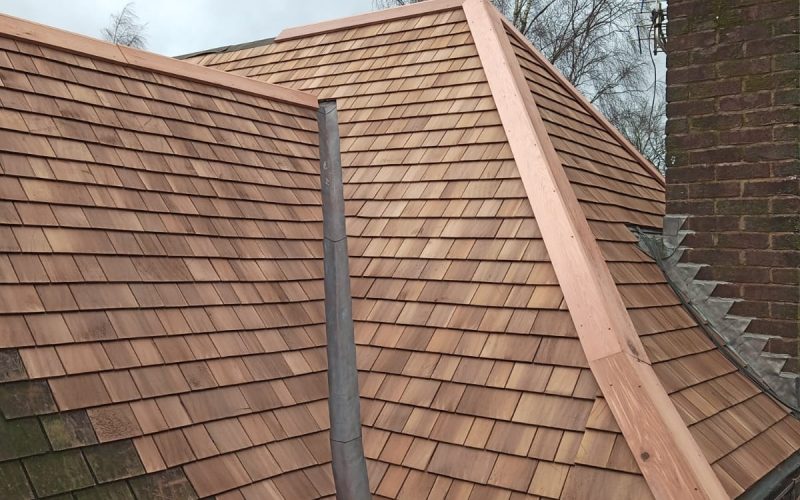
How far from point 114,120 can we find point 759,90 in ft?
12.9

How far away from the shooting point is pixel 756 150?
4441 millimetres

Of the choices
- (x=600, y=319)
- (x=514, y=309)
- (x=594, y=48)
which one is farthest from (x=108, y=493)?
(x=594, y=48)

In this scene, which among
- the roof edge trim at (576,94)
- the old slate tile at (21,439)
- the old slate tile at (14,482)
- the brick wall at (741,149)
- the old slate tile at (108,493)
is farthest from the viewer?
the roof edge trim at (576,94)

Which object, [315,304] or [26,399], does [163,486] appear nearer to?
[26,399]

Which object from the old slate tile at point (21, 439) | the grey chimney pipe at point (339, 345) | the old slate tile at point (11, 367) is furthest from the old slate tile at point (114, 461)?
the grey chimney pipe at point (339, 345)

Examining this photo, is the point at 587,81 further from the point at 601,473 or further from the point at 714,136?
the point at 601,473

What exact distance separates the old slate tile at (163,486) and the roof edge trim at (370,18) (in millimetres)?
4639

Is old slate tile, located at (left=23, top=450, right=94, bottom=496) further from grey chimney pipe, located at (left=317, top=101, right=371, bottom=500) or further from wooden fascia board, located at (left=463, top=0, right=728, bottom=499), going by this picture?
wooden fascia board, located at (left=463, top=0, right=728, bottom=499)

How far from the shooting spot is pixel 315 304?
467cm

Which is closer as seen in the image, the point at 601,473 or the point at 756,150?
the point at 601,473

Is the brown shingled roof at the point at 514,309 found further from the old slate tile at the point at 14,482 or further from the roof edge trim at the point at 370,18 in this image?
the old slate tile at the point at 14,482

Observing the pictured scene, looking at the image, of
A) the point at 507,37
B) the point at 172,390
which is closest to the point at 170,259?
the point at 172,390

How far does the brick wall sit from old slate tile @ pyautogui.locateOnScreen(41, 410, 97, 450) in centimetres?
368

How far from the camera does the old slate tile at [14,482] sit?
2.61 metres
